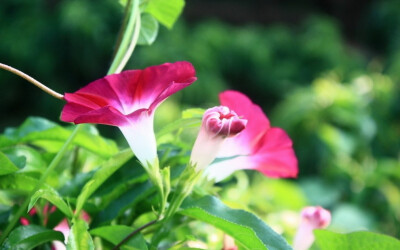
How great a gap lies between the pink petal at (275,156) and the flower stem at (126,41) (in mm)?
73

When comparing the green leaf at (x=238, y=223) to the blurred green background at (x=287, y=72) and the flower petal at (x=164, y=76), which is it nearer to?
the flower petal at (x=164, y=76)

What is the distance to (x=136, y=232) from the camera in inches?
8.9

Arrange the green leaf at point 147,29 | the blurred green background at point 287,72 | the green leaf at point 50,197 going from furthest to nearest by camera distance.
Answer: the blurred green background at point 287,72 < the green leaf at point 147,29 < the green leaf at point 50,197

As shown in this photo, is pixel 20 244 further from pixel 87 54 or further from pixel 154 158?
pixel 87 54

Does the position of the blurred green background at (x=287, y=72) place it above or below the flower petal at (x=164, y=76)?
below

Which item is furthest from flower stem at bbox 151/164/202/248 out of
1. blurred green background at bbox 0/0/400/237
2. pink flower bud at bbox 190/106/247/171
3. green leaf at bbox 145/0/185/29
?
blurred green background at bbox 0/0/400/237

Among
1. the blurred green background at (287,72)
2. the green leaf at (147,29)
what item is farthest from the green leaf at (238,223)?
the blurred green background at (287,72)

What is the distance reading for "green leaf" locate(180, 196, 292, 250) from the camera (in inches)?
8.5

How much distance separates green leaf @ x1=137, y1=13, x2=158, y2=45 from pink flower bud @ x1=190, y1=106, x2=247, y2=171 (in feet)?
0.33

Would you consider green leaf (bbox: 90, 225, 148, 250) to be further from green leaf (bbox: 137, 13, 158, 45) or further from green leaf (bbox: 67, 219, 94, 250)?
green leaf (bbox: 137, 13, 158, 45)

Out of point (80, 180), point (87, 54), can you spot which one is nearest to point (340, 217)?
point (80, 180)

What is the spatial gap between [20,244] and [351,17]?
161 inches

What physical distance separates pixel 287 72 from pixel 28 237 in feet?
8.72

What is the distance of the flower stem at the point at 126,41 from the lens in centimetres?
26
